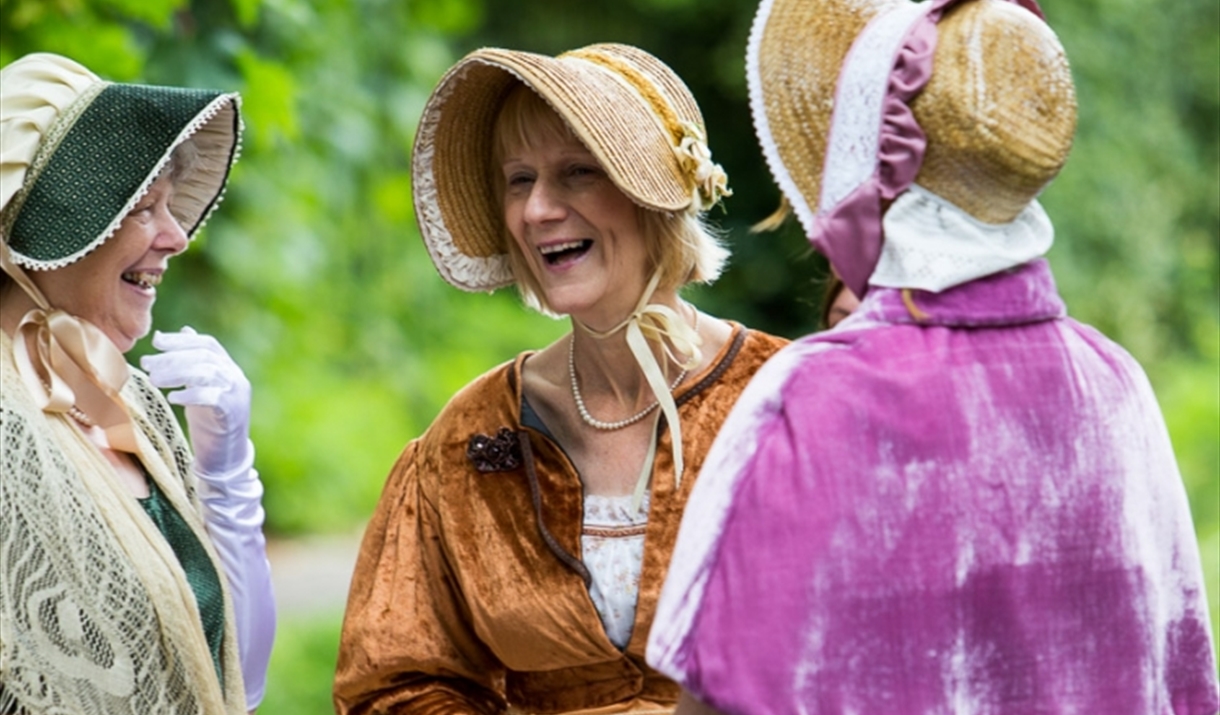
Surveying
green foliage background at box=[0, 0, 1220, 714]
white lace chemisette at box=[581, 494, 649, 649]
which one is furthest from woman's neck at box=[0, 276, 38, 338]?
green foliage background at box=[0, 0, 1220, 714]

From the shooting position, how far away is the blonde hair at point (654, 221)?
2.87 m

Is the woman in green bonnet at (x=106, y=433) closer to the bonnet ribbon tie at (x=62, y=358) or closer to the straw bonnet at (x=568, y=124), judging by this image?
the bonnet ribbon tie at (x=62, y=358)

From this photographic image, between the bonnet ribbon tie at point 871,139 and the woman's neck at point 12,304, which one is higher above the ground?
the bonnet ribbon tie at point 871,139

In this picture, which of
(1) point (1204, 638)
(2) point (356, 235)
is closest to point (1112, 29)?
(2) point (356, 235)

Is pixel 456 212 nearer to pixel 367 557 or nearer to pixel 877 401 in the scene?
pixel 367 557

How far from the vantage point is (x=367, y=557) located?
302cm

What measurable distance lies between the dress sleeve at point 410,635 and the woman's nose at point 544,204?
20.7 inches

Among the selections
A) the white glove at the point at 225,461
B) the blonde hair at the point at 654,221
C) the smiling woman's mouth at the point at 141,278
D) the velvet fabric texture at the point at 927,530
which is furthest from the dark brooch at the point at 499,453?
the velvet fabric texture at the point at 927,530

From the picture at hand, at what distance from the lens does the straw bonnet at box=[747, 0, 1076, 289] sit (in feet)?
6.86

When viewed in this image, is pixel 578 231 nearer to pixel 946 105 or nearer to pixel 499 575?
pixel 499 575

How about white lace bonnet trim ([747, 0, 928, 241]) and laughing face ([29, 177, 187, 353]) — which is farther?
laughing face ([29, 177, 187, 353])

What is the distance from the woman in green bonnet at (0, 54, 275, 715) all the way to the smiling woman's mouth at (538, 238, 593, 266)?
20.2 inches

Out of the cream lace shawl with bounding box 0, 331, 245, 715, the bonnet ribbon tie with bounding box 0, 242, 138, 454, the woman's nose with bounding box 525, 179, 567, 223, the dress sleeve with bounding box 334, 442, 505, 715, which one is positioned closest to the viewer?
the cream lace shawl with bounding box 0, 331, 245, 715

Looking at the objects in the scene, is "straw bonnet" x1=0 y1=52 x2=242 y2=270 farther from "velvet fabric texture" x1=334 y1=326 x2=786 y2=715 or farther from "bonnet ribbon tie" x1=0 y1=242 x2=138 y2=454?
"velvet fabric texture" x1=334 y1=326 x2=786 y2=715
